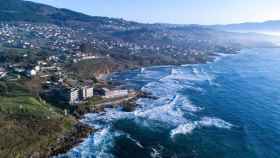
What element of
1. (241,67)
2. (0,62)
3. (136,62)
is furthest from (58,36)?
(241,67)

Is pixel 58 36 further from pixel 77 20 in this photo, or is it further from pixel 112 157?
pixel 112 157

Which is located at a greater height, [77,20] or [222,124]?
[77,20]

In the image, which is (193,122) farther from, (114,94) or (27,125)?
(27,125)

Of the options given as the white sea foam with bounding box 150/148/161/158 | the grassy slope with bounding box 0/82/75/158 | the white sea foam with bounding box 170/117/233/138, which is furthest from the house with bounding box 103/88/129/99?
the white sea foam with bounding box 150/148/161/158

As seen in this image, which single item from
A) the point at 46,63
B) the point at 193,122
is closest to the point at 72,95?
the point at 193,122

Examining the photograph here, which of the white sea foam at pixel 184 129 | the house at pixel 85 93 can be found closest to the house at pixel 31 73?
the house at pixel 85 93

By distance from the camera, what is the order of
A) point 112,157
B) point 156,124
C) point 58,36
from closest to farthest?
point 112,157
point 156,124
point 58,36
